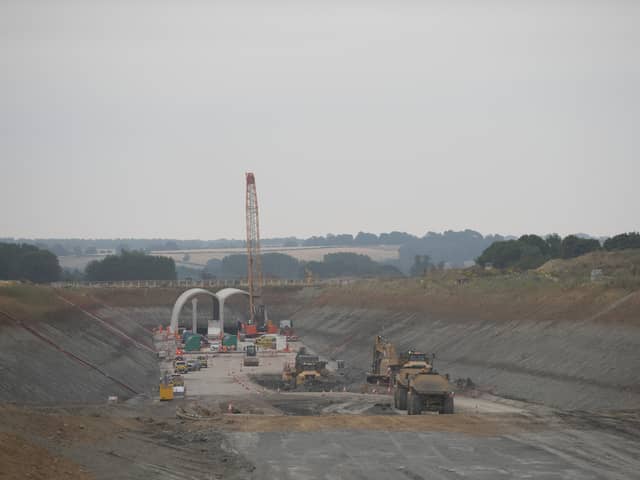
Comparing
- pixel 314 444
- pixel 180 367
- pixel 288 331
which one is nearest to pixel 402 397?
pixel 314 444

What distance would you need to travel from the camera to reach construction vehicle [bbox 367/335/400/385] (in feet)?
237

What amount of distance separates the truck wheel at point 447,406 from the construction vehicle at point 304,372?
2598 cm

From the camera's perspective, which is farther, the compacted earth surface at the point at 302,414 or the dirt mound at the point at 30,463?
the compacted earth surface at the point at 302,414

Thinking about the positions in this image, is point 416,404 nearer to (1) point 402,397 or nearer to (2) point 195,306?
(1) point 402,397

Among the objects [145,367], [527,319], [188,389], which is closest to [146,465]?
[188,389]

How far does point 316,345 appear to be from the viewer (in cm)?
12825

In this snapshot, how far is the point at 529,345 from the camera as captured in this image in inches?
2948

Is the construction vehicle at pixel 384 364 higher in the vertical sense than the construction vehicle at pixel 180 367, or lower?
higher

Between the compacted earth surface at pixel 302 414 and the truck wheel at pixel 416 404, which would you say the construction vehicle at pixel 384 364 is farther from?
the truck wheel at pixel 416 404

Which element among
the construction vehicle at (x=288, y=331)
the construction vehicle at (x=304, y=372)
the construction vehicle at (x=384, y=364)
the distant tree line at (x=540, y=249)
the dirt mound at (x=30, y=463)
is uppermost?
the distant tree line at (x=540, y=249)

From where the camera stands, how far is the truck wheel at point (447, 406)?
53.4m

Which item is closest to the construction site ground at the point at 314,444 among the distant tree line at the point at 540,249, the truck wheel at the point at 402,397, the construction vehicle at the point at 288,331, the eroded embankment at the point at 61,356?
Result: the truck wheel at the point at 402,397

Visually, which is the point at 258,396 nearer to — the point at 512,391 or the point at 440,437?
the point at 512,391

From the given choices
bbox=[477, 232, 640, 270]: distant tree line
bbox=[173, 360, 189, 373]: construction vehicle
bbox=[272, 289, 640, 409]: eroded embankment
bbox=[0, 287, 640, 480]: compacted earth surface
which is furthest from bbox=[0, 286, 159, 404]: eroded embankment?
bbox=[477, 232, 640, 270]: distant tree line
